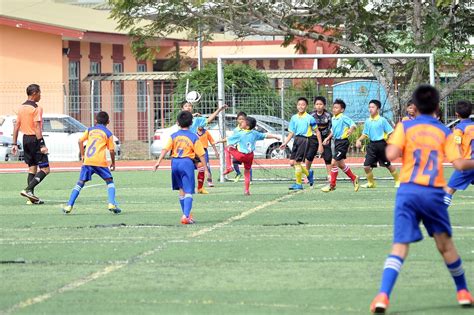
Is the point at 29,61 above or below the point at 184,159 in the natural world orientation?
above

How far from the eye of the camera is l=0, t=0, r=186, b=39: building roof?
40156 mm

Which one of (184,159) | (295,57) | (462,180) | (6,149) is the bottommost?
(6,149)

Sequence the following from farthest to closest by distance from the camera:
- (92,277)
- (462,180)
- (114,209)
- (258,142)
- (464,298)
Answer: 1. (258,142)
2. (114,209)
3. (462,180)
4. (92,277)
5. (464,298)

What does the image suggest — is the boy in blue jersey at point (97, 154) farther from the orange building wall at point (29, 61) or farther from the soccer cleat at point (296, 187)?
the orange building wall at point (29, 61)

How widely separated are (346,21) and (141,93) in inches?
542

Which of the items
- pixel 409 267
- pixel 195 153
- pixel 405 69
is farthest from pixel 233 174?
pixel 409 267

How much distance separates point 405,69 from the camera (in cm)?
2762

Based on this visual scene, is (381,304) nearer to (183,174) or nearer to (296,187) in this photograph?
(183,174)

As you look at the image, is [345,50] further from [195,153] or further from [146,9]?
[195,153]

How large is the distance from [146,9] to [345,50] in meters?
5.63

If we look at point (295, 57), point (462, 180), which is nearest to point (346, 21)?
point (295, 57)

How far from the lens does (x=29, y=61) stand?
40.5m

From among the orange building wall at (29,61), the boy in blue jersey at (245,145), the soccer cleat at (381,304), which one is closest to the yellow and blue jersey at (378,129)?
the boy in blue jersey at (245,145)

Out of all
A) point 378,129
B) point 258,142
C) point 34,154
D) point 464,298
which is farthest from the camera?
point 258,142
